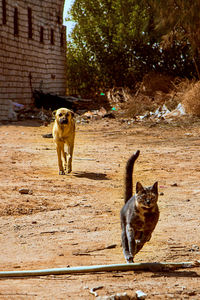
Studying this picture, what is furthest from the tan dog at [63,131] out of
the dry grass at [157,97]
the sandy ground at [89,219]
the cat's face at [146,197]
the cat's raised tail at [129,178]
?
the dry grass at [157,97]

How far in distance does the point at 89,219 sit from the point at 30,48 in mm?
18483

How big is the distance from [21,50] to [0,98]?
11.6ft

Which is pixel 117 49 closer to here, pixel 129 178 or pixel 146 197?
pixel 129 178

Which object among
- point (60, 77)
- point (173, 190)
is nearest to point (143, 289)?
point (173, 190)

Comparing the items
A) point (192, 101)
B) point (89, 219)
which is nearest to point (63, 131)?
point (89, 219)

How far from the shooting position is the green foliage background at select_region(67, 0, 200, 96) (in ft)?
85.5

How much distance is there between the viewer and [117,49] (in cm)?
2720

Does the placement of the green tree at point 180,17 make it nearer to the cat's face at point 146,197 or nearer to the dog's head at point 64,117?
the dog's head at point 64,117

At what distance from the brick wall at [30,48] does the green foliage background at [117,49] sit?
143cm

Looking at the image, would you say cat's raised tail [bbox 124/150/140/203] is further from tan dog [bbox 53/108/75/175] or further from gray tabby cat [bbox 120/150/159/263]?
tan dog [bbox 53/108/75/175]

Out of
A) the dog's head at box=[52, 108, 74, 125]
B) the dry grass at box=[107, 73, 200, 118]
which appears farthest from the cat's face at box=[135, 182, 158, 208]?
the dry grass at box=[107, 73, 200, 118]

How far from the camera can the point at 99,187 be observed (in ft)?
25.3

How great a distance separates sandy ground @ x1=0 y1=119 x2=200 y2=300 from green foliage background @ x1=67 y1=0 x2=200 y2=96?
1475cm

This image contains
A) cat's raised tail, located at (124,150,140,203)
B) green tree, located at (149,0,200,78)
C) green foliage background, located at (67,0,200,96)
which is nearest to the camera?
cat's raised tail, located at (124,150,140,203)
